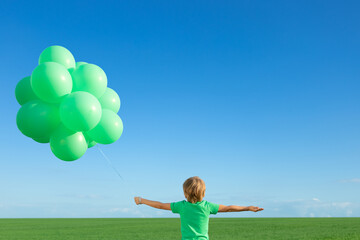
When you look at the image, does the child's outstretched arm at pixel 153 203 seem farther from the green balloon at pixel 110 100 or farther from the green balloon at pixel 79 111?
the green balloon at pixel 110 100

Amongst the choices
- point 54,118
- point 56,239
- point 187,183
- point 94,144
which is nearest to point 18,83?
point 54,118

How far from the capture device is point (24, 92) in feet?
24.6

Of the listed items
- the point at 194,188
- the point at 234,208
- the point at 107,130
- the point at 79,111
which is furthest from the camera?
the point at 107,130

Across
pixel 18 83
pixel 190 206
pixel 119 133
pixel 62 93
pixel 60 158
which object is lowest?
pixel 190 206

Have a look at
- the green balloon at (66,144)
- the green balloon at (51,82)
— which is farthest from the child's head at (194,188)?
the green balloon at (51,82)

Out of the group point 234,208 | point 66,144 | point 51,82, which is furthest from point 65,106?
point 234,208

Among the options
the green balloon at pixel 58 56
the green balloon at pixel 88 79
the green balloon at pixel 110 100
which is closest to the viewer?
the green balloon at pixel 88 79

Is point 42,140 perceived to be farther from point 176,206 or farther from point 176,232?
point 176,232

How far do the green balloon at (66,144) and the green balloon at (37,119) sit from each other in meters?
0.15

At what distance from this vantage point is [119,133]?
771cm

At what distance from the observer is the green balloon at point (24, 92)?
743cm

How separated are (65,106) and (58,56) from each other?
4.53 ft

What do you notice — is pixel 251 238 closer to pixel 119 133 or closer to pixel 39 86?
pixel 119 133

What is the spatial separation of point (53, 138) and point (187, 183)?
3920 mm
